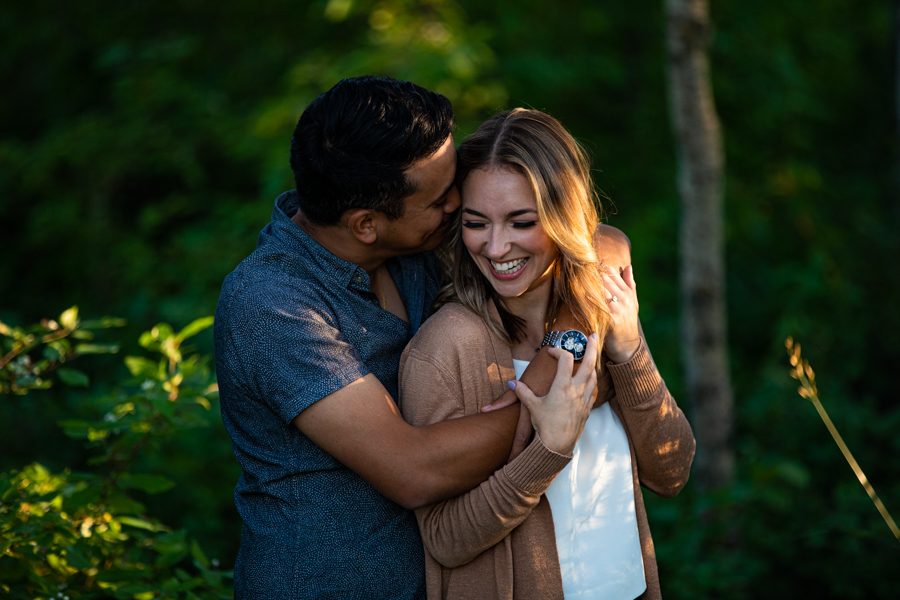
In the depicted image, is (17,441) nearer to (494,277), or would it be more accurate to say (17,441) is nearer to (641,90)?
(494,277)

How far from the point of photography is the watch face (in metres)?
1.94

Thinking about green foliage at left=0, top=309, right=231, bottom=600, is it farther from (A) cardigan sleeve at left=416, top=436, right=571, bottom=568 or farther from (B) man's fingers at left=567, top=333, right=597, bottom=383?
(B) man's fingers at left=567, top=333, right=597, bottom=383

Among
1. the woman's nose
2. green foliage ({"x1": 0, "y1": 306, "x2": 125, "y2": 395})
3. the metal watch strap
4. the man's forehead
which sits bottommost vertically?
green foliage ({"x1": 0, "y1": 306, "x2": 125, "y2": 395})

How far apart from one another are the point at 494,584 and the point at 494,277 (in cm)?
81

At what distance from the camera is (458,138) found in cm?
480

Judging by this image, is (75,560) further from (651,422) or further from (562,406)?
(651,422)

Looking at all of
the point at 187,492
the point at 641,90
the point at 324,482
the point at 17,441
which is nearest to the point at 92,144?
the point at 17,441

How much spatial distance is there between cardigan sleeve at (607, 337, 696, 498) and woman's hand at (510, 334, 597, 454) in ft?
0.57

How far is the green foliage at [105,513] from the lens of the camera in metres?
2.05

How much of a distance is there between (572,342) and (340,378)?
632 millimetres

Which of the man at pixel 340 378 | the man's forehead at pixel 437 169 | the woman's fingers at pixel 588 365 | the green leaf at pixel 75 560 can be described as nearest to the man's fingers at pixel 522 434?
the man at pixel 340 378

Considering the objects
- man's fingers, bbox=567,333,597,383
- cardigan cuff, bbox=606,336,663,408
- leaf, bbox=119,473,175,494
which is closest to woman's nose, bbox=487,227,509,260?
man's fingers, bbox=567,333,597,383

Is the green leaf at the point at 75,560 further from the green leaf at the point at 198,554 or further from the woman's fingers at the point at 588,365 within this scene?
the woman's fingers at the point at 588,365

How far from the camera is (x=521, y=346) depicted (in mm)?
2082
